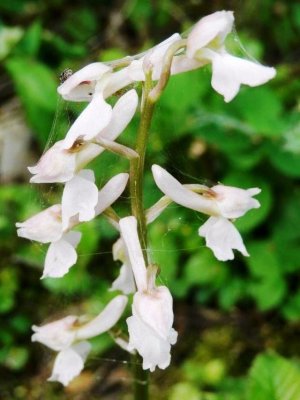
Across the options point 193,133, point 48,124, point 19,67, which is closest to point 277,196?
point 193,133

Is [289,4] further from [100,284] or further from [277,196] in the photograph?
[100,284]

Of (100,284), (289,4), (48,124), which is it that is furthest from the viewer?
(289,4)

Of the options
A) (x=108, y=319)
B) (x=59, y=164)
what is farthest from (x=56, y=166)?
(x=108, y=319)

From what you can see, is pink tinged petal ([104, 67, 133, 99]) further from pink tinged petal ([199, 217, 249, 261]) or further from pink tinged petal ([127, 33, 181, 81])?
pink tinged petal ([199, 217, 249, 261])

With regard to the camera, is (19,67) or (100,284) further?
(19,67)

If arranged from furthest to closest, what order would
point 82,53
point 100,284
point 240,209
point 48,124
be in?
1. point 82,53
2. point 48,124
3. point 100,284
4. point 240,209

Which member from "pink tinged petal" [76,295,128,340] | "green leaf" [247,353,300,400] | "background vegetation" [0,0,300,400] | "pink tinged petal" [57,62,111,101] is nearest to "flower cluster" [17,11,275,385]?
"pink tinged petal" [57,62,111,101]

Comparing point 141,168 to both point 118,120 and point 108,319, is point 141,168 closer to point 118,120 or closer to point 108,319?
point 118,120

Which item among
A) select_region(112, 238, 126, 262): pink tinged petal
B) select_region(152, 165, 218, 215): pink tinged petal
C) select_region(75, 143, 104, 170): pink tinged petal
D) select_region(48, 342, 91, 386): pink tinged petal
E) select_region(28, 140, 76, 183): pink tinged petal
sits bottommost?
select_region(48, 342, 91, 386): pink tinged petal
